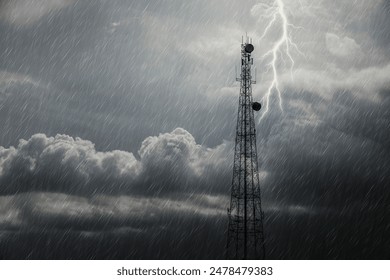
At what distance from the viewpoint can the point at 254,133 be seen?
42.4 meters

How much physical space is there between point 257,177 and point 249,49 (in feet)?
33.7

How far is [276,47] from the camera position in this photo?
4441 cm

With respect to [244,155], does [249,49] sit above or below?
above

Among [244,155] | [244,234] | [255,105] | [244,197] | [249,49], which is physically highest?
[249,49]
